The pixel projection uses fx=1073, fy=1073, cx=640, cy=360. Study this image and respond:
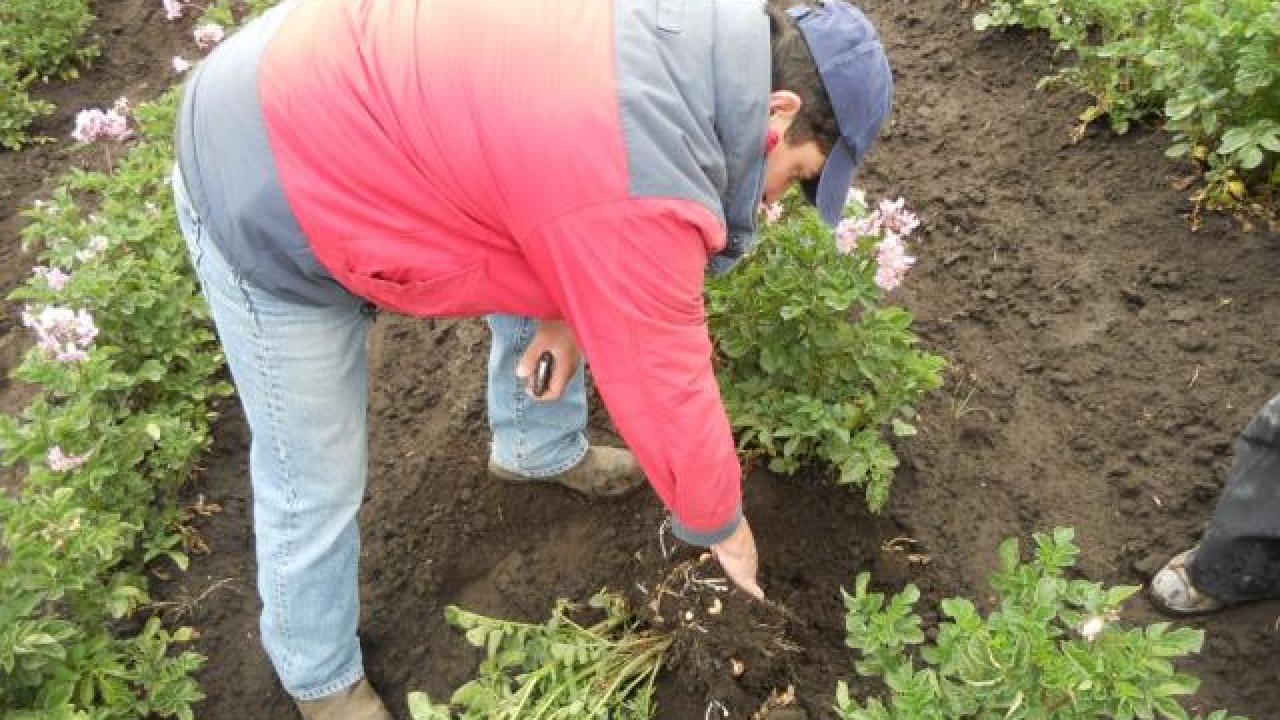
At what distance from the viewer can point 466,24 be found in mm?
1780

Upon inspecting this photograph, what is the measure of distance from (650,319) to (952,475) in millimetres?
1683

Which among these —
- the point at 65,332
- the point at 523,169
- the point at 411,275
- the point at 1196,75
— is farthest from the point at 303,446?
the point at 1196,75

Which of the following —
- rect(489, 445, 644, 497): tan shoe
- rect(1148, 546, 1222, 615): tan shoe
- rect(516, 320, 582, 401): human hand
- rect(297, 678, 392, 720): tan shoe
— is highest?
rect(516, 320, 582, 401): human hand

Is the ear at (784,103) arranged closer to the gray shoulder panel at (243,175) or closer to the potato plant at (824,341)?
the potato plant at (824,341)

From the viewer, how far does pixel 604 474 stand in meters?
3.11

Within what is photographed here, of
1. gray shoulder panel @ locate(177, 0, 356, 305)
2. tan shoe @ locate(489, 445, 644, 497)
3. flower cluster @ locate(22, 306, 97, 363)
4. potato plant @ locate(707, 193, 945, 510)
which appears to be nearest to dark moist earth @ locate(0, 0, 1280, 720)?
tan shoe @ locate(489, 445, 644, 497)

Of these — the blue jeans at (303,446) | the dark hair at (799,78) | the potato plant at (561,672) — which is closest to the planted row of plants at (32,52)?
the blue jeans at (303,446)

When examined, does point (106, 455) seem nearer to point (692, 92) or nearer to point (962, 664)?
point (692, 92)

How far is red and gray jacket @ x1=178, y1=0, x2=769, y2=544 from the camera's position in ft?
5.43

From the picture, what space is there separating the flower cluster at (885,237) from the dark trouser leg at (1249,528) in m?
0.86

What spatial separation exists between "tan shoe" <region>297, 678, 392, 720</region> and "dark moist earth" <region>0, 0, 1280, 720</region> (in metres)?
0.16

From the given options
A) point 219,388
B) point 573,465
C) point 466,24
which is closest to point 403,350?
point 219,388

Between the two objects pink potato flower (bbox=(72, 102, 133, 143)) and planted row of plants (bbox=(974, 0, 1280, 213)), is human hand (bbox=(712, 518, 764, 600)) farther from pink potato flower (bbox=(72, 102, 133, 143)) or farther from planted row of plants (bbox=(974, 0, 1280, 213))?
pink potato flower (bbox=(72, 102, 133, 143))

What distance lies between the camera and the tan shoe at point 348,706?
2.67 m
